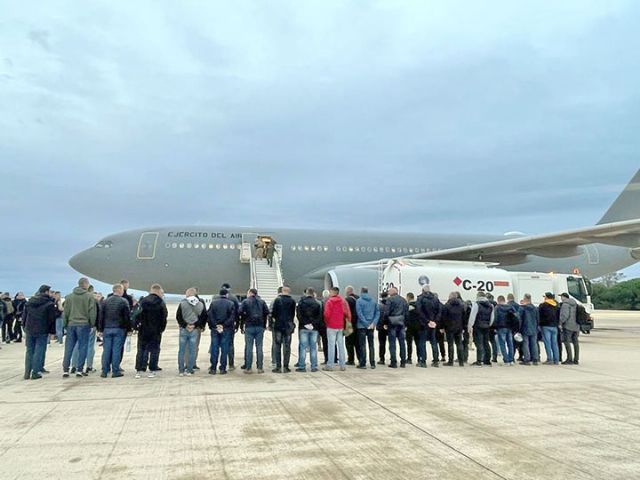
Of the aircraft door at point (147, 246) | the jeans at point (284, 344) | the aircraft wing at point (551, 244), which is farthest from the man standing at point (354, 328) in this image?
the aircraft door at point (147, 246)

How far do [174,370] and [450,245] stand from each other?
18.4 meters

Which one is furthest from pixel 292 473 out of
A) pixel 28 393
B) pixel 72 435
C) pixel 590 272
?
pixel 590 272

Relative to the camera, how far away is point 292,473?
3.81 m

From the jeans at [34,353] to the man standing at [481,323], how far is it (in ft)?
25.7

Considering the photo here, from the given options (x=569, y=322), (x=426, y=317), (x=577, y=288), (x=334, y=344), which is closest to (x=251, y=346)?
(x=334, y=344)

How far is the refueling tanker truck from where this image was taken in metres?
15.7

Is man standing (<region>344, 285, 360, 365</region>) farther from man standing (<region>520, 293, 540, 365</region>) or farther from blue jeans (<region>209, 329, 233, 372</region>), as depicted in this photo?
man standing (<region>520, 293, 540, 365</region>)

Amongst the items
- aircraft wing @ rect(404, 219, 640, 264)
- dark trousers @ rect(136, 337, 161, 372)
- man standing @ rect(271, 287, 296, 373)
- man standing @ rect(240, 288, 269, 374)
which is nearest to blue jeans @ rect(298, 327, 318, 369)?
man standing @ rect(271, 287, 296, 373)

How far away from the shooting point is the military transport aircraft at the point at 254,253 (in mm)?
20031

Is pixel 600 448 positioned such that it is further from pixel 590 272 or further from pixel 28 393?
pixel 590 272

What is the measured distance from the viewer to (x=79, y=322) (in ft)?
28.2

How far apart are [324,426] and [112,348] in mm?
5050

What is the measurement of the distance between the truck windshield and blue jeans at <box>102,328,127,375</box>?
1425cm

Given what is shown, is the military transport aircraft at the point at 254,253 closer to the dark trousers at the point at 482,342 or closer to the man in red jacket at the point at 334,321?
the dark trousers at the point at 482,342
